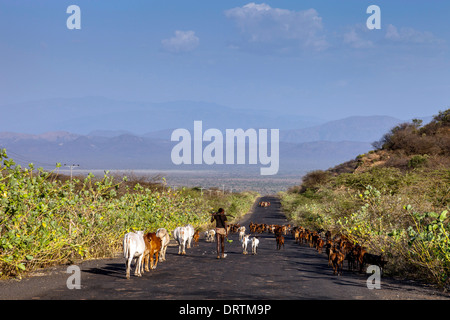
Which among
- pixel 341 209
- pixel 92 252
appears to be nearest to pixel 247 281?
pixel 92 252

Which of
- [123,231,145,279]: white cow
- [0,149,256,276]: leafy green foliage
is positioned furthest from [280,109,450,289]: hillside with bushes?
[0,149,256,276]: leafy green foliage

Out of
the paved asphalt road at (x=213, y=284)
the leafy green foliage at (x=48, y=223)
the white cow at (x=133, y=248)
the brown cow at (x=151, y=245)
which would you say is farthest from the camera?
the brown cow at (x=151, y=245)

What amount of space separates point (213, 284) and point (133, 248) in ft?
6.91

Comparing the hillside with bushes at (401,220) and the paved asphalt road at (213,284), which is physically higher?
the hillside with bushes at (401,220)

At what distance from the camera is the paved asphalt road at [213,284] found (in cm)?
939

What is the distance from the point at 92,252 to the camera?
49.0ft

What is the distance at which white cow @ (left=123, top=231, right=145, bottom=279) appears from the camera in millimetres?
11180

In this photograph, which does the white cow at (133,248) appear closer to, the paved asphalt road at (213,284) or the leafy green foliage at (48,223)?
the paved asphalt road at (213,284)

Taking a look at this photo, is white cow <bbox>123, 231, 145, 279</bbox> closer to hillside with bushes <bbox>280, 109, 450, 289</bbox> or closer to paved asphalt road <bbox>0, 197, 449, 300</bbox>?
paved asphalt road <bbox>0, 197, 449, 300</bbox>

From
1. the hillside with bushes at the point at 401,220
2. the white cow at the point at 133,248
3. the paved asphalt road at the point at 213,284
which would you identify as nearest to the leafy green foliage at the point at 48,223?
the paved asphalt road at the point at 213,284

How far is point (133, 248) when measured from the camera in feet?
37.0

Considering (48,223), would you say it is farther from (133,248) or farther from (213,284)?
(213,284)

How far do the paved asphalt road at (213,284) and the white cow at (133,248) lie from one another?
0.33 metres

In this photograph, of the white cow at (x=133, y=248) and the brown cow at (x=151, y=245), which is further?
the brown cow at (x=151, y=245)
